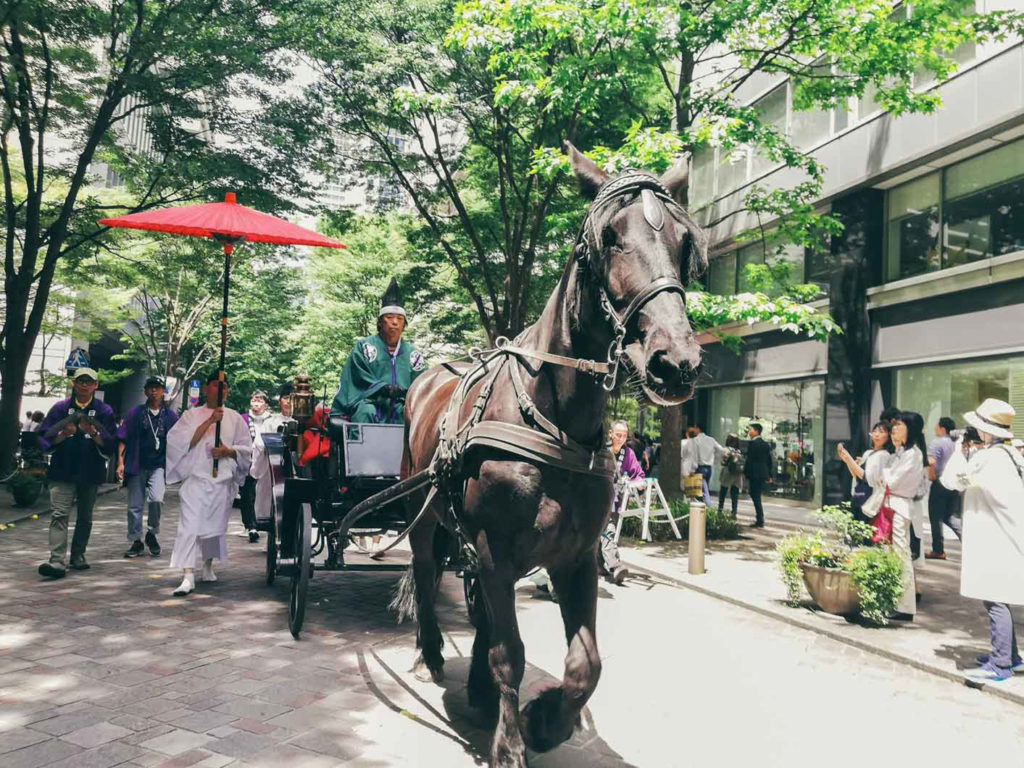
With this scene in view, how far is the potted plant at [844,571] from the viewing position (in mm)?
7152

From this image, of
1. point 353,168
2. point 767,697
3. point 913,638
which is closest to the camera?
point 767,697

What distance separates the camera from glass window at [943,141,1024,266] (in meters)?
12.3

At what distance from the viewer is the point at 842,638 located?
6785 millimetres

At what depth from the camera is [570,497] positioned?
3.12m

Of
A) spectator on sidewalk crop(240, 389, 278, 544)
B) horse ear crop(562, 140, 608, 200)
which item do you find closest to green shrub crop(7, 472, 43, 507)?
spectator on sidewalk crop(240, 389, 278, 544)

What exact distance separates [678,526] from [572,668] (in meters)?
10.4

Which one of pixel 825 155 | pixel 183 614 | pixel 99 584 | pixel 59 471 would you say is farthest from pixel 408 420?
pixel 825 155

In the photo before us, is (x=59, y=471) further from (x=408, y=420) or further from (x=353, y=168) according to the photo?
(x=353, y=168)

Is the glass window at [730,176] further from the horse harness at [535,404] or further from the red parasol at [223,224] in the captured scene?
the horse harness at [535,404]

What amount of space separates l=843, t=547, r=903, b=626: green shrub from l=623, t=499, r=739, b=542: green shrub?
535cm

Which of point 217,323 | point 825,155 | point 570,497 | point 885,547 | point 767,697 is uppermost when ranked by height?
point 825,155

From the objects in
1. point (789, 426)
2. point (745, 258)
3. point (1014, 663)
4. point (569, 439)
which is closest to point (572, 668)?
point (569, 439)

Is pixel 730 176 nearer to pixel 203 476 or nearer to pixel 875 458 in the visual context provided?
pixel 875 458

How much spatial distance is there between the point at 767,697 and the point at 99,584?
6231 mm
